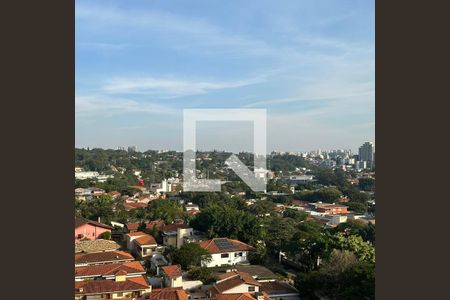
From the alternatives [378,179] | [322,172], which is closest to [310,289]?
[378,179]

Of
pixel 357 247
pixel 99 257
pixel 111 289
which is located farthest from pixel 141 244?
pixel 357 247

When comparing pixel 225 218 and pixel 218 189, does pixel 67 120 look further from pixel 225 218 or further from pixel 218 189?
pixel 218 189

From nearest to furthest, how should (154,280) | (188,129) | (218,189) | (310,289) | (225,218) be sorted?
(310,289), (154,280), (188,129), (225,218), (218,189)

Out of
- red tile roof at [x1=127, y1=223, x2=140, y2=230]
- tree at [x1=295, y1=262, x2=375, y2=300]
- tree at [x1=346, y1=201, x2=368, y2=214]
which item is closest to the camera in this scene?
tree at [x1=295, y1=262, x2=375, y2=300]

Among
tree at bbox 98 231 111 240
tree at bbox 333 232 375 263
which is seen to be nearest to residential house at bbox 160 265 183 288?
tree at bbox 333 232 375 263

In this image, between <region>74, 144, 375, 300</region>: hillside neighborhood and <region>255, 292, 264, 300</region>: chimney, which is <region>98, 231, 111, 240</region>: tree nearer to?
<region>74, 144, 375, 300</region>: hillside neighborhood

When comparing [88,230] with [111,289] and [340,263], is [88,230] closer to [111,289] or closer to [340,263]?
[111,289]

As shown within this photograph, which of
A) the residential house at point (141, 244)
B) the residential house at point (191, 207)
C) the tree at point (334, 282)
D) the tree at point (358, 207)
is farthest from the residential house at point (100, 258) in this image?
the tree at point (358, 207)
